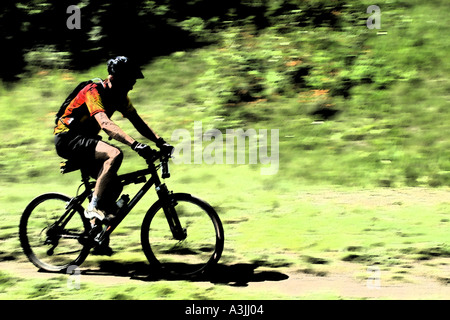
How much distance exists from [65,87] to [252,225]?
7.05 metres

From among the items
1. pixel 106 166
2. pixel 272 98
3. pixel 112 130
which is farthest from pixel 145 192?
pixel 272 98

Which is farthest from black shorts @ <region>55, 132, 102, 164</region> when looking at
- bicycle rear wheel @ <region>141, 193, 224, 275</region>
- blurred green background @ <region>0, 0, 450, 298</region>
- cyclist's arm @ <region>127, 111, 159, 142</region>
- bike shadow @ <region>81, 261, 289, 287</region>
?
blurred green background @ <region>0, 0, 450, 298</region>

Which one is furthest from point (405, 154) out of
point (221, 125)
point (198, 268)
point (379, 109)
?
point (198, 268)

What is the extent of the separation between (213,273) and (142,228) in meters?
0.83

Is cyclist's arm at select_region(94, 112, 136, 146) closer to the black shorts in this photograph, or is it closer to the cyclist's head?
the black shorts

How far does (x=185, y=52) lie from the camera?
42.4ft

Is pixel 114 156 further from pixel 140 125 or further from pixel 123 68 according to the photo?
pixel 123 68

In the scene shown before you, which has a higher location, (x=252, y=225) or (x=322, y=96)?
(x=322, y=96)

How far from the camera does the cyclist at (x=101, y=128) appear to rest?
5254 mm

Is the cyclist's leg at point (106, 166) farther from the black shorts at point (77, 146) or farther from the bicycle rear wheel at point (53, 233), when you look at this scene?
the bicycle rear wheel at point (53, 233)

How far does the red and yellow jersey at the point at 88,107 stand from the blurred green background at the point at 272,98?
1.58 meters

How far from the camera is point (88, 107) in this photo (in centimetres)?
528

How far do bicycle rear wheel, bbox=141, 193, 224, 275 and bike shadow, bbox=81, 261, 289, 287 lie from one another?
0.30ft

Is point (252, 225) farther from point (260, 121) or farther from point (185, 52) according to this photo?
point (185, 52)
